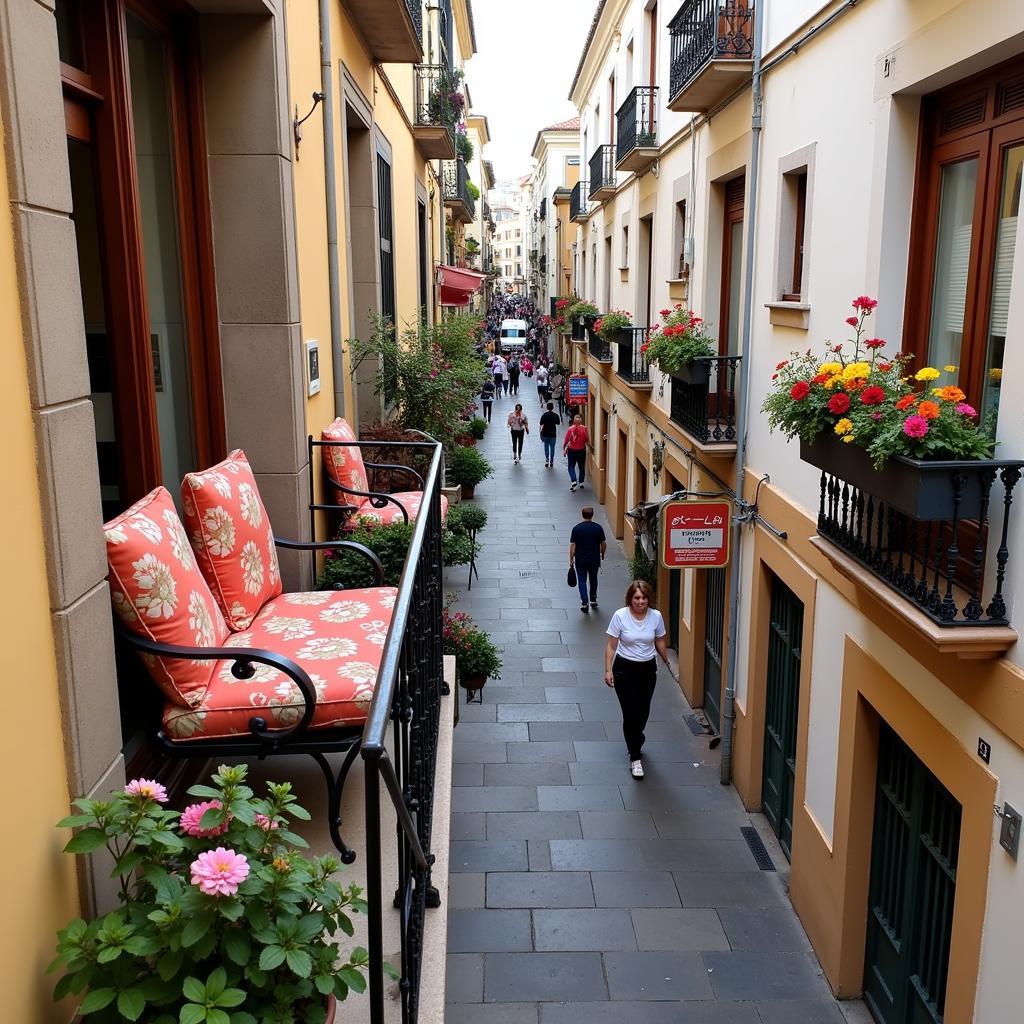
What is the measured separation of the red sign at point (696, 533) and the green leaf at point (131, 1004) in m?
8.01

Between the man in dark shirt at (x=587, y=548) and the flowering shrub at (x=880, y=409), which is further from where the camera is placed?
the man in dark shirt at (x=587, y=548)

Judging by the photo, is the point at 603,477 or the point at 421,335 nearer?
the point at 421,335

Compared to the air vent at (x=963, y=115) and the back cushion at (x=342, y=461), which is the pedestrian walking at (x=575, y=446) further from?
the air vent at (x=963, y=115)

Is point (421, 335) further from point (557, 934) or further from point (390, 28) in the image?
point (557, 934)

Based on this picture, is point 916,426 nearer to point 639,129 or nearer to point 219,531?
point 219,531

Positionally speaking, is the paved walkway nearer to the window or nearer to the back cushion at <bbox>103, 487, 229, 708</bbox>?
the back cushion at <bbox>103, 487, 229, 708</bbox>

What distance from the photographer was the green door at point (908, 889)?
5621 mm

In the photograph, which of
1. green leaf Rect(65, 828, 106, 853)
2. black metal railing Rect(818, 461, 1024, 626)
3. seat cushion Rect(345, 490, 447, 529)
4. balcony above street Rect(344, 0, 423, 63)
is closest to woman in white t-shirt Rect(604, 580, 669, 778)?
seat cushion Rect(345, 490, 447, 529)

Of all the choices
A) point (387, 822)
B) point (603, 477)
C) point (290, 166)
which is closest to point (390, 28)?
point (290, 166)

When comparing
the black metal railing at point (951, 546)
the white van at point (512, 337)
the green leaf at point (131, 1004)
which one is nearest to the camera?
the green leaf at point (131, 1004)

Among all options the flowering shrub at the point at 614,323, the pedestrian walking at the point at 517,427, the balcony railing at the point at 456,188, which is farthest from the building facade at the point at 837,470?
the pedestrian walking at the point at 517,427

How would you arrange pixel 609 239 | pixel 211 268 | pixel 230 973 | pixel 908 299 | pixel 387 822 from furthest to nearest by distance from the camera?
pixel 609 239
pixel 908 299
pixel 211 268
pixel 387 822
pixel 230 973

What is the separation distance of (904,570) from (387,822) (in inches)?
122

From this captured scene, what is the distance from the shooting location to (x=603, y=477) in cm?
2328
